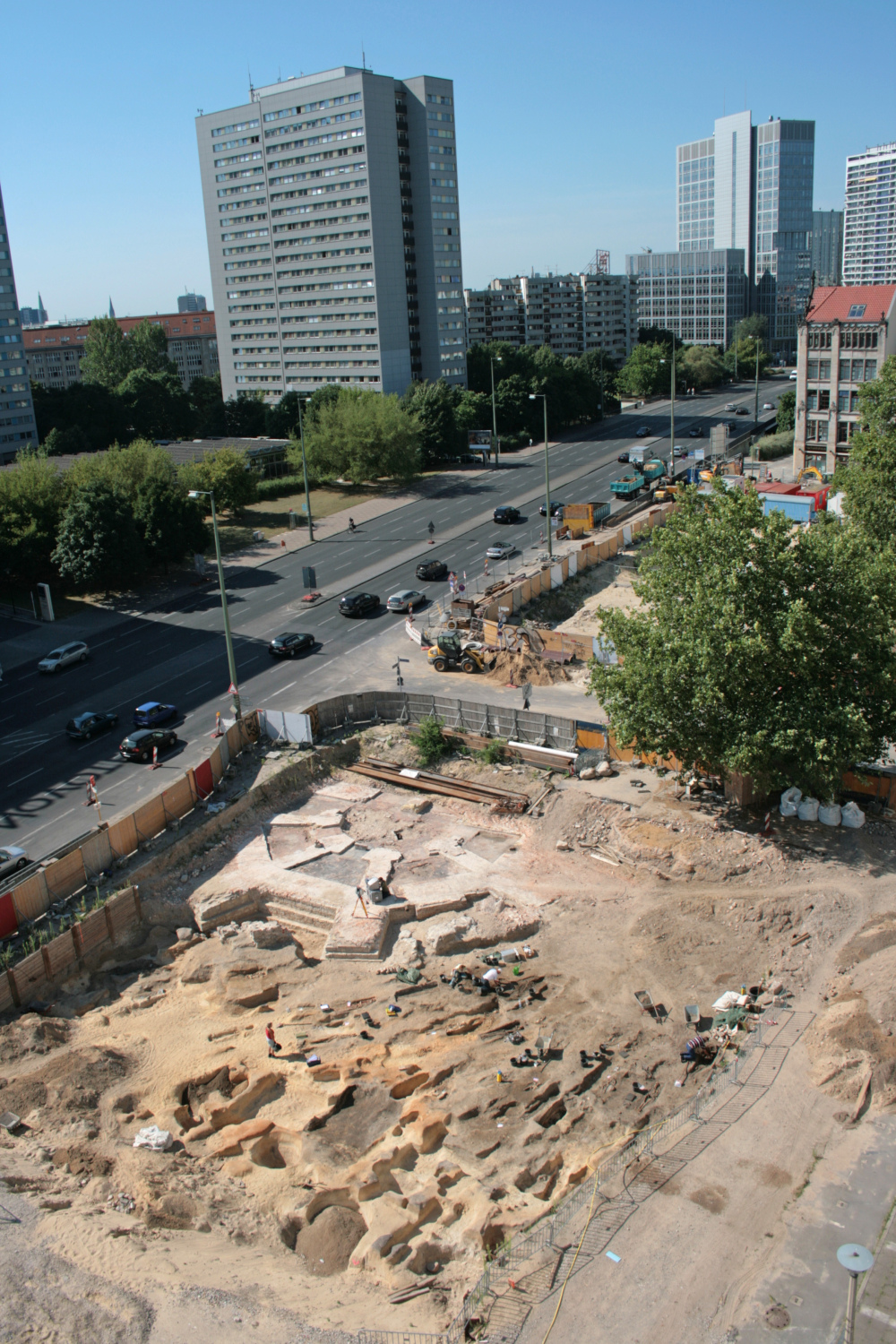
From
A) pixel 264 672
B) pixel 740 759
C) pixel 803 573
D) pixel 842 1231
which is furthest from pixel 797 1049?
pixel 264 672

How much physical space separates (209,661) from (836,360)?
203 feet

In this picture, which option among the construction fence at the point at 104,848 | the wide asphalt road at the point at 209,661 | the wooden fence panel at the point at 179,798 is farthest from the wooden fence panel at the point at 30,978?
the wooden fence panel at the point at 179,798

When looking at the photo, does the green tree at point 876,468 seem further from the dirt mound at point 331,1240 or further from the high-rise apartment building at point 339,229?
the high-rise apartment building at point 339,229

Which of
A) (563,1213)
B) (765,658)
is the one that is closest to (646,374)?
(765,658)

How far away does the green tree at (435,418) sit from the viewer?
95.7 metres

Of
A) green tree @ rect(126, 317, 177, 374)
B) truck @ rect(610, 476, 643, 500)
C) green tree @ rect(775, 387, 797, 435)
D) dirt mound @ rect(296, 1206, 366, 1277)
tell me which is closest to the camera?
dirt mound @ rect(296, 1206, 366, 1277)

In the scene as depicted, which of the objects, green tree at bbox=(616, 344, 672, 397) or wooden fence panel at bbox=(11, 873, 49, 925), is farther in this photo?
green tree at bbox=(616, 344, 672, 397)

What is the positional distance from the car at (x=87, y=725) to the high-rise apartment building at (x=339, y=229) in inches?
3232

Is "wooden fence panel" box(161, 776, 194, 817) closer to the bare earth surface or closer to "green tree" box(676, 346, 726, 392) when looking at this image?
the bare earth surface

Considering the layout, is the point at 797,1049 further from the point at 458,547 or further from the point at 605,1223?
the point at 458,547

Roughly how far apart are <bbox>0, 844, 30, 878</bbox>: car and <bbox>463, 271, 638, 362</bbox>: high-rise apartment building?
160 m

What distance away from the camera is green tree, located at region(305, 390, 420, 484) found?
85.8 meters

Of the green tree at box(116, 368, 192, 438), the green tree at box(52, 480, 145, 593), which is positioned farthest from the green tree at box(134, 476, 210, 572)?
the green tree at box(116, 368, 192, 438)

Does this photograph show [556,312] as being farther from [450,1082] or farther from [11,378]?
[450,1082]
